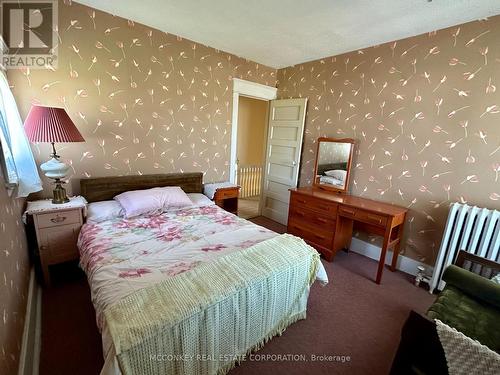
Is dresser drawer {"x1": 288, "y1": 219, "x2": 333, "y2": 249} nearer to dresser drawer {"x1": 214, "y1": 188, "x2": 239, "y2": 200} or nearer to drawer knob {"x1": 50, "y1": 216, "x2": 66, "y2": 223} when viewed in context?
dresser drawer {"x1": 214, "y1": 188, "x2": 239, "y2": 200}

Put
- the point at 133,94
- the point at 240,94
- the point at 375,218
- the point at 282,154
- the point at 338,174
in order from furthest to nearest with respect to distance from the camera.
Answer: the point at 282,154 → the point at 240,94 → the point at 338,174 → the point at 133,94 → the point at 375,218

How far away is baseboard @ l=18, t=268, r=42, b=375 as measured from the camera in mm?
1263

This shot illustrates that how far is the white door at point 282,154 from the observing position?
3494 mm

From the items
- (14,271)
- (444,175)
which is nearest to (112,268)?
(14,271)

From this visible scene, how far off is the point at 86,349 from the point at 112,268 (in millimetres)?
641

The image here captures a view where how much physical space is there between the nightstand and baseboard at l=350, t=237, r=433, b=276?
10.4 ft

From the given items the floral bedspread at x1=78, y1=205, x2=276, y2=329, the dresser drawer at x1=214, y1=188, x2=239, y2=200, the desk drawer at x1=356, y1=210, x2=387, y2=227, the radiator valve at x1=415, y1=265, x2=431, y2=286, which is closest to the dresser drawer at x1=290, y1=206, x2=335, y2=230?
the desk drawer at x1=356, y1=210, x2=387, y2=227

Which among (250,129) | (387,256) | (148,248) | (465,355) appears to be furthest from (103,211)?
(250,129)

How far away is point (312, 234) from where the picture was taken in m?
2.90

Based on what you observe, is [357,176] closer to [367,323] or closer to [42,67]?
[367,323]

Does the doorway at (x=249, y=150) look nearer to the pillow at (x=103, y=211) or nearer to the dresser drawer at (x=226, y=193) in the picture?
the dresser drawer at (x=226, y=193)

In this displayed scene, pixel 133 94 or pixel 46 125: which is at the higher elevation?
pixel 133 94

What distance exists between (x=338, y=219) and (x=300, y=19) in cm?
210

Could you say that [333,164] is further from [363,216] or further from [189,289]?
[189,289]
